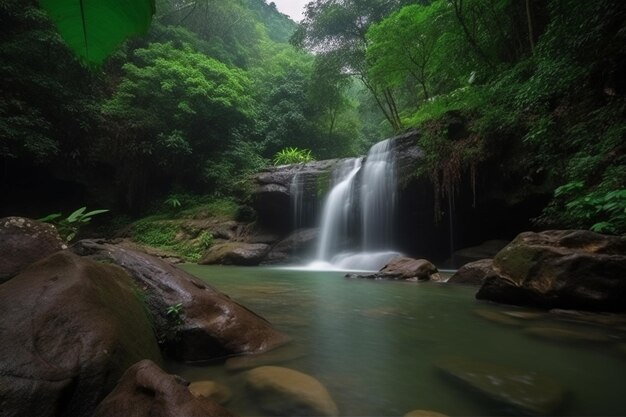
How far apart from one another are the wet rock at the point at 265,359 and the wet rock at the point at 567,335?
2067 millimetres

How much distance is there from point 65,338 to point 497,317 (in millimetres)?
3709

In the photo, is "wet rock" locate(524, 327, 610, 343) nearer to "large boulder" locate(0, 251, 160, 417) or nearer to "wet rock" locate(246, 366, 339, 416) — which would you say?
"wet rock" locate(246, 366, 339, 416)

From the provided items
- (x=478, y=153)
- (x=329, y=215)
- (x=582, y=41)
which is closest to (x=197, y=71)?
(x=329, y=215)

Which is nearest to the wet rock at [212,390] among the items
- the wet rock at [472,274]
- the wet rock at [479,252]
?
the wet rock at [472,274]

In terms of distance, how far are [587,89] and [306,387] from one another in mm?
6870

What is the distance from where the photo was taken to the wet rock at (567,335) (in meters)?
2.82

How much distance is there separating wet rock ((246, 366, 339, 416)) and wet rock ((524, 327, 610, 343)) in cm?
213

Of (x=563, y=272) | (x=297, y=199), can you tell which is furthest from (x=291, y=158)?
(x=563, y=272)

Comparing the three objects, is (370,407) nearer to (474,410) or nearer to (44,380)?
(474,410)

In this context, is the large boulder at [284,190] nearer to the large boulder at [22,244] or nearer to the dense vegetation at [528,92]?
the dense vegetation at [528,92]

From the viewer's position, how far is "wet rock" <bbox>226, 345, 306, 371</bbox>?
2.28 metres

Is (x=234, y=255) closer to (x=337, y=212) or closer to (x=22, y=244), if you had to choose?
(x=337, y=212)

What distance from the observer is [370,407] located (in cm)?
184

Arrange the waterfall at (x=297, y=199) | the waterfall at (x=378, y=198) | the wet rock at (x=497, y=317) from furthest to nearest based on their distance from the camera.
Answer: the waterfall at (x=297, y=199)
the waterfall at (x=378, y=198)
the wet rock at (x=497, y=317)
